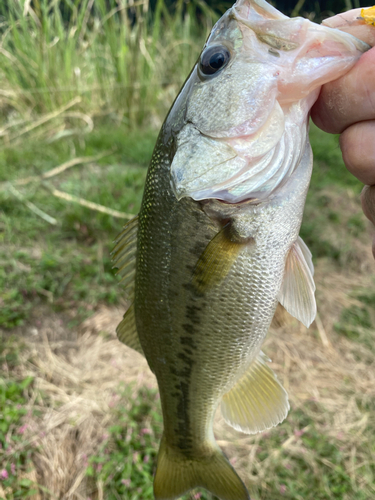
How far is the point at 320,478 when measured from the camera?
1793 millimetres

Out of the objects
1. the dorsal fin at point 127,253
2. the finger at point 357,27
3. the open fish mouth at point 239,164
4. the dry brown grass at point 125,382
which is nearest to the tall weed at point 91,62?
the dry brown grass at point 125,382

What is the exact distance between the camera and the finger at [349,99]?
765 mm

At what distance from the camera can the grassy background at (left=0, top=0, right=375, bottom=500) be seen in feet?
5.84

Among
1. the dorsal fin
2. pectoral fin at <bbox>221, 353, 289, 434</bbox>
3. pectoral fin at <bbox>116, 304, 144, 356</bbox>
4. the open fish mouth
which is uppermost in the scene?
the open fish mouth

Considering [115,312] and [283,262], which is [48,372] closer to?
[115,312]

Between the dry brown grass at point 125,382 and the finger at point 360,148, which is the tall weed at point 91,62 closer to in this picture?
the dry brown grass at point 125,382

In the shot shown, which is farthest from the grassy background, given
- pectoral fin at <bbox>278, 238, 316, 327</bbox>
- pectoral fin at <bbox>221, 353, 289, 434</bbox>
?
pectoral fin at <bbox>278, 238, 316, 327</bbox>

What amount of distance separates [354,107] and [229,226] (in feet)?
1.38

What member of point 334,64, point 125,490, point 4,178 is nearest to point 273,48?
point 334,64

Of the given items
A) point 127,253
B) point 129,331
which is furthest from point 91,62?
point 129,331

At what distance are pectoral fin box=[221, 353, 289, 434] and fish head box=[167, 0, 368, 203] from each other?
0.66 metres

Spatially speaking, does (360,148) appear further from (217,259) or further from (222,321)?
(222,321)

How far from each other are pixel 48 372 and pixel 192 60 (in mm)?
5131

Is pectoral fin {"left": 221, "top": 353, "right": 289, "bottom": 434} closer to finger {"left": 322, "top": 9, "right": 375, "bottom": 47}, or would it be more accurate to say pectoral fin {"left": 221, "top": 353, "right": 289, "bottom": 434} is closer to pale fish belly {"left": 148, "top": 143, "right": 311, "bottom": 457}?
pale fish belly {"left": 148, "top": 143, "right": 311, "bottom": 457}
